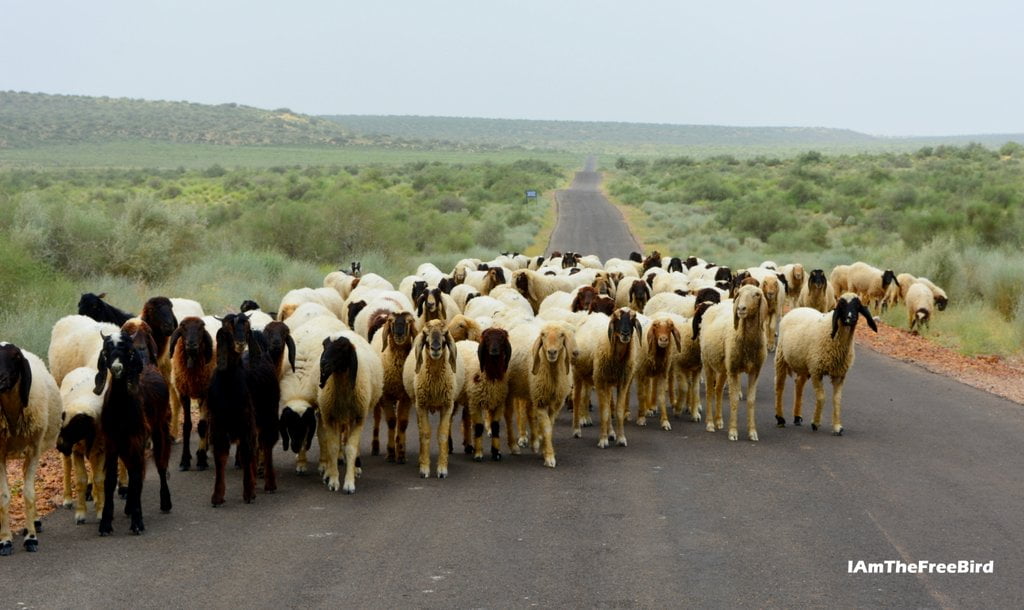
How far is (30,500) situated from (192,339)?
2.69 m

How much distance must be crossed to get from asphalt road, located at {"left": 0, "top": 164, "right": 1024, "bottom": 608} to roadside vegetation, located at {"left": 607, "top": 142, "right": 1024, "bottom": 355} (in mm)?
12182

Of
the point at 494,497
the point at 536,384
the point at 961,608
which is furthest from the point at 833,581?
the point at 536,384

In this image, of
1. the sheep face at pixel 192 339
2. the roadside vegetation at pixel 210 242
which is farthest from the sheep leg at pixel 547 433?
the roadside vegetation at pixel 210 242

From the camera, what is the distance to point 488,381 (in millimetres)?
13078

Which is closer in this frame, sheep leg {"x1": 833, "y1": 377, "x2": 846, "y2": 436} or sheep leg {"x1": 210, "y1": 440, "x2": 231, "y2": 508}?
sheep leg {"x1": 210, "y1": 440, "x2": 231, "y2": 508}

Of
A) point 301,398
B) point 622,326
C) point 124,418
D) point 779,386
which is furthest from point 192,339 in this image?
point 779,386

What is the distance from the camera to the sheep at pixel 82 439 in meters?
10.3

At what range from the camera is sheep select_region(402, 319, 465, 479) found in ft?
40.2

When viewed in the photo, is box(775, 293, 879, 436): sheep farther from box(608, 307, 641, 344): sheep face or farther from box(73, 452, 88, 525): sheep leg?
box(73, 452, 88, 525): sheep leg

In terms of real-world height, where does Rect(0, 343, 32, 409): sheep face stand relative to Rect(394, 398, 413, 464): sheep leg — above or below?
above

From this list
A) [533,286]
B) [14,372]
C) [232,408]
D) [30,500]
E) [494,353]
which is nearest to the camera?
[14,372]

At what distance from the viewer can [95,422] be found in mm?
10305

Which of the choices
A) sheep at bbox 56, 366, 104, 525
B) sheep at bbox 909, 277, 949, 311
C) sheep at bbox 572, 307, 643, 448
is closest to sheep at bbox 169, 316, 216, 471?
sheep at bbox 56, 366, 104, 525

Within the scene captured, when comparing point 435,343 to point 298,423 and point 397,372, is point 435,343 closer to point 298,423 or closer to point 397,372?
point 397,372
